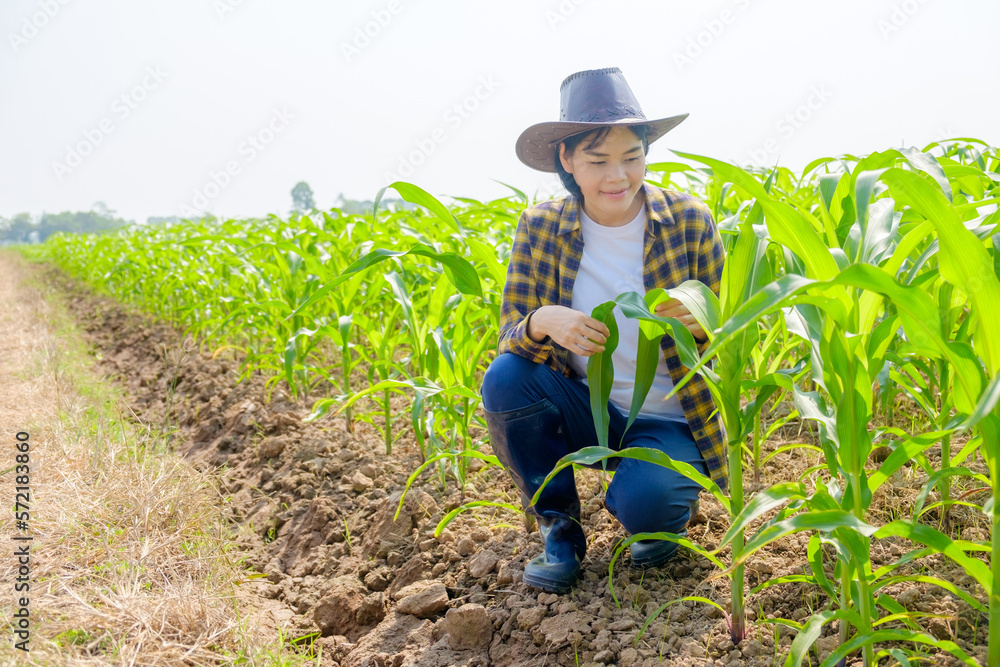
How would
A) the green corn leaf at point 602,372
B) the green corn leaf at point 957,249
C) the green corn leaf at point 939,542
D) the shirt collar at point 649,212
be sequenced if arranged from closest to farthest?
1. the green corn leaf at point 957,249
2. the green corn leaf at point 939,542
3. the green corn leaf at point 602,372
4. the shirt collar at point 649,212

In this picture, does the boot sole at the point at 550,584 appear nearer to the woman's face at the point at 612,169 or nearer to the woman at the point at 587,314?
the woman at the point at 587,314

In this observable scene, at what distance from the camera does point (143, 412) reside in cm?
333

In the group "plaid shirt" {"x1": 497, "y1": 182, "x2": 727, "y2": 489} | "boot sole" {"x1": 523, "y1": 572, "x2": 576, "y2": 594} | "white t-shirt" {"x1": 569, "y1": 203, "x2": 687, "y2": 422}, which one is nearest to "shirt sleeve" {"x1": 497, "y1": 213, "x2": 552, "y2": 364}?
"plaid shirt" {"x1": 497, "y1": 182, "x2": 727, "y2": 489}

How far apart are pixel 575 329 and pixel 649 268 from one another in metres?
0.32

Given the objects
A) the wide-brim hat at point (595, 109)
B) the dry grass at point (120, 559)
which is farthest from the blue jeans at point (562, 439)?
the dry grass at point (120, 559)

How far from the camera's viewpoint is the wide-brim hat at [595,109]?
4.93 ft

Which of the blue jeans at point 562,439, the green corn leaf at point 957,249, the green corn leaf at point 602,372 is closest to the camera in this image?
the green corn leaf at point 957,249

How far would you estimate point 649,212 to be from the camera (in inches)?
62.0

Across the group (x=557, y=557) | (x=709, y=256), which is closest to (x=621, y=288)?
(x=709, y=256)

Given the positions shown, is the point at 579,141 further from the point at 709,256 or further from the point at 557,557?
the point at 557,557

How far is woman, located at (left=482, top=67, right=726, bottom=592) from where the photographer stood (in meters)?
1.50

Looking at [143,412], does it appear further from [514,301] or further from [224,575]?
[514,301]

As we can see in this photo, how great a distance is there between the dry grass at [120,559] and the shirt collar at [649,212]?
3.63 feet

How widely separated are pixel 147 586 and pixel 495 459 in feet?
2.74
